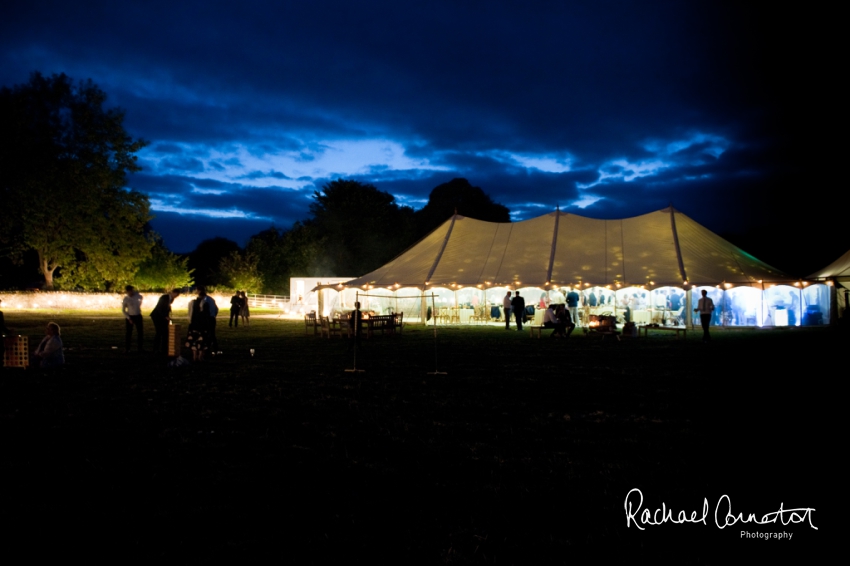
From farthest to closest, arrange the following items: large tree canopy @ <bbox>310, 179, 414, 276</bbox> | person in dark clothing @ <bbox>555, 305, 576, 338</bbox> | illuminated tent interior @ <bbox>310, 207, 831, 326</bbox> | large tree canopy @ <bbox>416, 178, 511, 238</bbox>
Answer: large tree canopy @ <bbox>416, 178, 511, 238</bbox>
large tree canopy @ <bbox>310, 179, 414, 276</bbox>
illuminated tent interior @ <bbox>310, 207, 831, 326</bbox>
person in dark clothing @ <bbox>555, 305, 576, 338</bbox>

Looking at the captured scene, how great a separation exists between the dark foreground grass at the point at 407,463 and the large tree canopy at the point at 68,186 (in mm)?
30238

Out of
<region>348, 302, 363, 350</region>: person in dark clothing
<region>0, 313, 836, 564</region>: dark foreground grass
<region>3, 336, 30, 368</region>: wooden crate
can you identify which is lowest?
<region>0, 313, 836, 564</region>: dark foreground grass

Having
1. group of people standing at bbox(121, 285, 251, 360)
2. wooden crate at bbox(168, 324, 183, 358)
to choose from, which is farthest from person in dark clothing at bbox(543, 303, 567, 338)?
wooden crate at bbox(168, 324, 183, 358)

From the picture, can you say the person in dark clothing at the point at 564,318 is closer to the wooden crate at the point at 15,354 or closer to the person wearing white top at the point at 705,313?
the person wearing white top at the point at 705,313

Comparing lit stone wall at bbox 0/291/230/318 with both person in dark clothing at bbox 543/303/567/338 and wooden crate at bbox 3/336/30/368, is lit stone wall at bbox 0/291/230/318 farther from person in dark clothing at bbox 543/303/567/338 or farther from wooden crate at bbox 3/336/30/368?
wooden crate at bbox 3/336/30/368

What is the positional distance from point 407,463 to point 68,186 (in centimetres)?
3734

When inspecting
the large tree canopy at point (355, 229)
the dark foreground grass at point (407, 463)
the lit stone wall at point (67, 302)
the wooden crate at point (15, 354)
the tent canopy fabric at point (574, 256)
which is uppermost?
the large tree canopy at point (355, 229)

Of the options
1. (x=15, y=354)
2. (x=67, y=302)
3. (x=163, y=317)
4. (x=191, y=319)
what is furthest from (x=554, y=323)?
(x=67, y=302)

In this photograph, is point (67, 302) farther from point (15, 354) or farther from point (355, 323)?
point (355, 323)

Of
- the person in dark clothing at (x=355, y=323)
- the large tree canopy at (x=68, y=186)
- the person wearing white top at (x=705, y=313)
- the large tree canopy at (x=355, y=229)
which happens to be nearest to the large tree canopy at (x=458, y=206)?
the large tree canopy at (x=355, y=229)

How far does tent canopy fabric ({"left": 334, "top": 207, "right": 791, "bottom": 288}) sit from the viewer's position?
21078 mm

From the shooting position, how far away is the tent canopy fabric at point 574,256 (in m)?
21.1

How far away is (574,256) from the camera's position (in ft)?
74.8

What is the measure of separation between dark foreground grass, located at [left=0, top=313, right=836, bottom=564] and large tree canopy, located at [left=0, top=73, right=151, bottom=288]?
3024 cm
